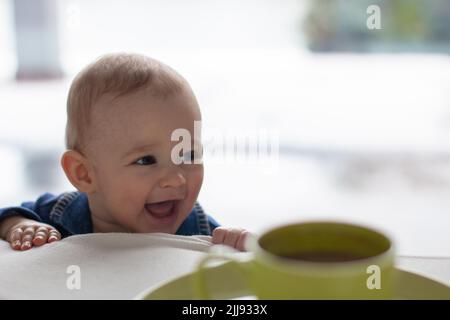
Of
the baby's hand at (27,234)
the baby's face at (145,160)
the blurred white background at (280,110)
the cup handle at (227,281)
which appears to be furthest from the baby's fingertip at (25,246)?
the blurred white background at (280,110)

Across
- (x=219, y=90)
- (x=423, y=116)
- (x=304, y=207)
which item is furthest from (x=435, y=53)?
(x=304, y=207)

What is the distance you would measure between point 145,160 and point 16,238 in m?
0.20

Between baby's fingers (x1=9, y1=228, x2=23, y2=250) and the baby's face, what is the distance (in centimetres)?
15

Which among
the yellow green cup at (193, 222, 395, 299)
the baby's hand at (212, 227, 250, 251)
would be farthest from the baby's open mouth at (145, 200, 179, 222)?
A: the yellow green cup at (193, 222, 395, 299)

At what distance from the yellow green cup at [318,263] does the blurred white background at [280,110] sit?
1.50m

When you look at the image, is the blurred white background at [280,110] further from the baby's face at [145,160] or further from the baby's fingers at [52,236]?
the baby's fingers at [52,236]

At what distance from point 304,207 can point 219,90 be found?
169 centimetres

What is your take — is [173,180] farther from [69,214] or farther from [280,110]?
[280,110]

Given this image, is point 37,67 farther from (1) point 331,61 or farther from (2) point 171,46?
(1) point 331,61

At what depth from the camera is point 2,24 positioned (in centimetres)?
438

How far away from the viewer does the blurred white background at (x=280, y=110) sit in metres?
2.35

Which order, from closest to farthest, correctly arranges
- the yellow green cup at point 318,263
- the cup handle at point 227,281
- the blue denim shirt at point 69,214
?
the yellow green cup at point 318,263 < the cup handle at point 227,281 < the blue denim shirt at point 69,214

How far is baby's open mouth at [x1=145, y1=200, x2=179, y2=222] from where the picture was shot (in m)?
0.94

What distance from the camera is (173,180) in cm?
88
